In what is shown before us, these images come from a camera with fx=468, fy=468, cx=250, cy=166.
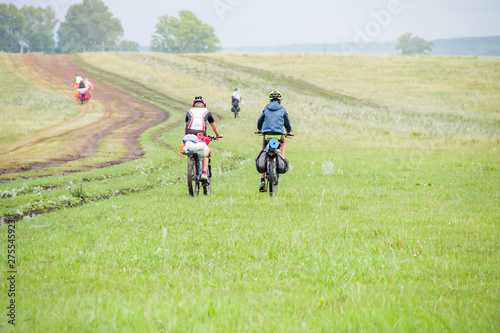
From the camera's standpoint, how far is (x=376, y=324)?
396 cm

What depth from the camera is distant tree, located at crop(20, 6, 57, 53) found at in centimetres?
12652

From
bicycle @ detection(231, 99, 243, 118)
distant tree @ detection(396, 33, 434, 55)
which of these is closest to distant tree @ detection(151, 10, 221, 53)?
distant tree @ detection(396, 33, 434, 55)

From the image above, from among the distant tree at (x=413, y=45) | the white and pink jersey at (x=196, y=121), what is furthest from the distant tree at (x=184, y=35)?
the white and pink jersey at (x=196, y=121)

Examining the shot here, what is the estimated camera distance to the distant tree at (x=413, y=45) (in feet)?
Answer: 613

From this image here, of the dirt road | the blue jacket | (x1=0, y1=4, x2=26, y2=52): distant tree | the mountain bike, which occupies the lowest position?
the dirt road

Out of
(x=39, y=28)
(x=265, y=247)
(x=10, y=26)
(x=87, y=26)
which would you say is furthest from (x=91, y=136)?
(x=39, y=28)

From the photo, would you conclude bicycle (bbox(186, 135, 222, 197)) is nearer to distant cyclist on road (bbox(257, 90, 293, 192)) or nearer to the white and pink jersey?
the white and pink jersey

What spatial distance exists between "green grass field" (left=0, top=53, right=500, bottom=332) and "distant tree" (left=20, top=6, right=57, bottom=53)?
123044mm

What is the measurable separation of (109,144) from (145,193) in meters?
11.6

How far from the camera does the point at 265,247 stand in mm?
6754

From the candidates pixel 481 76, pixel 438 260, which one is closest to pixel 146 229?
pixel 438 260

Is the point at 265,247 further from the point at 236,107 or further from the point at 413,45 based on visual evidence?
the point at 413,45

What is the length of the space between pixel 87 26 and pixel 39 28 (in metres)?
15.1

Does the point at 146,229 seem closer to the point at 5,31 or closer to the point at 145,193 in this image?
the point at 145,193
